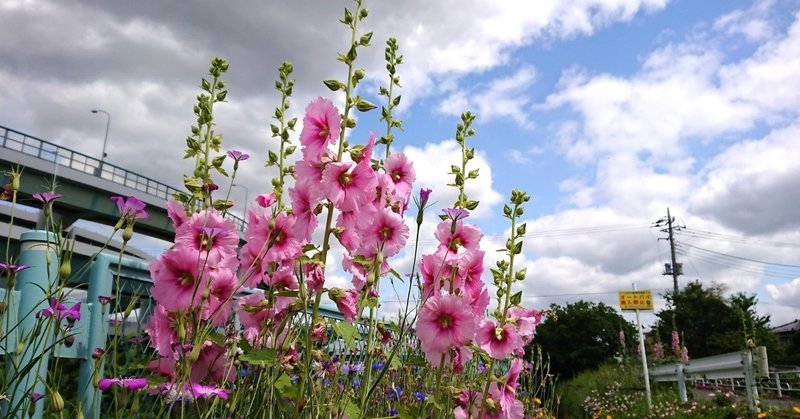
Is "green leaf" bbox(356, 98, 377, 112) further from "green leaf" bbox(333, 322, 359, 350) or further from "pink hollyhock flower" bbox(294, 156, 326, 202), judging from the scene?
"green leaf" bbox(333, 322, 359, 350)

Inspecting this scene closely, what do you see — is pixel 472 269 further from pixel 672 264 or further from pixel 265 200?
pixel 672 264

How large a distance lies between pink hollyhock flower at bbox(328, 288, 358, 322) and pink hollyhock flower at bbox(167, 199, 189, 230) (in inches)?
19.7

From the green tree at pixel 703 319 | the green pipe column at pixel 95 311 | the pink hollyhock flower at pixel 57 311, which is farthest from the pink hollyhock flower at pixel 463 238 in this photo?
the green tree at pixel 703 319

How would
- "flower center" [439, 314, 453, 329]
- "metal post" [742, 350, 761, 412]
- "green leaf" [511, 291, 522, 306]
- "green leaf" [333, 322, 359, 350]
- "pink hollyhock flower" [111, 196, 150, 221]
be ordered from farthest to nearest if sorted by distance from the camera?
1. "metal post" [742, 350, 761, 412]
2. "green leaf" [511, 291, 522, 306]
3. "flower center" [439, 314, 453, 329]
4. "pink hollyhock flower" [111, 196, 150, 221]
5. "green leaf" [333, 322, 359, 350]

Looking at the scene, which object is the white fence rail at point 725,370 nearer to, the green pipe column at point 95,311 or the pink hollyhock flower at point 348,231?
the pink hollyhock flower at point 348,231

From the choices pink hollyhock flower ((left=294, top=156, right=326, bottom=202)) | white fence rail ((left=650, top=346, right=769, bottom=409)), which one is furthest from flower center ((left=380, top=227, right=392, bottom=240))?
white fence rail ((left=650, top=346, right=769, bottom=409))

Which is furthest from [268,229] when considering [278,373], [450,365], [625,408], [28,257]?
[625,408]

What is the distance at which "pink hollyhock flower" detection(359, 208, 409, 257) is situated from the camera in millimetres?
1815

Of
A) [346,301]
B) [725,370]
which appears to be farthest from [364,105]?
[725,370]

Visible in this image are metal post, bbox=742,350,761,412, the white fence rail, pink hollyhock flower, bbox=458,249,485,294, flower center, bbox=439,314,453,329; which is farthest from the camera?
the white fence rail

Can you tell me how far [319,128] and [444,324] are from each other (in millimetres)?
785

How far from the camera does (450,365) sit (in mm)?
2227

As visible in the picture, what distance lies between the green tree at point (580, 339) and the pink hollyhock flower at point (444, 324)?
2101cm

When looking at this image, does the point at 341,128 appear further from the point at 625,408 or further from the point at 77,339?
the point at 625,408
